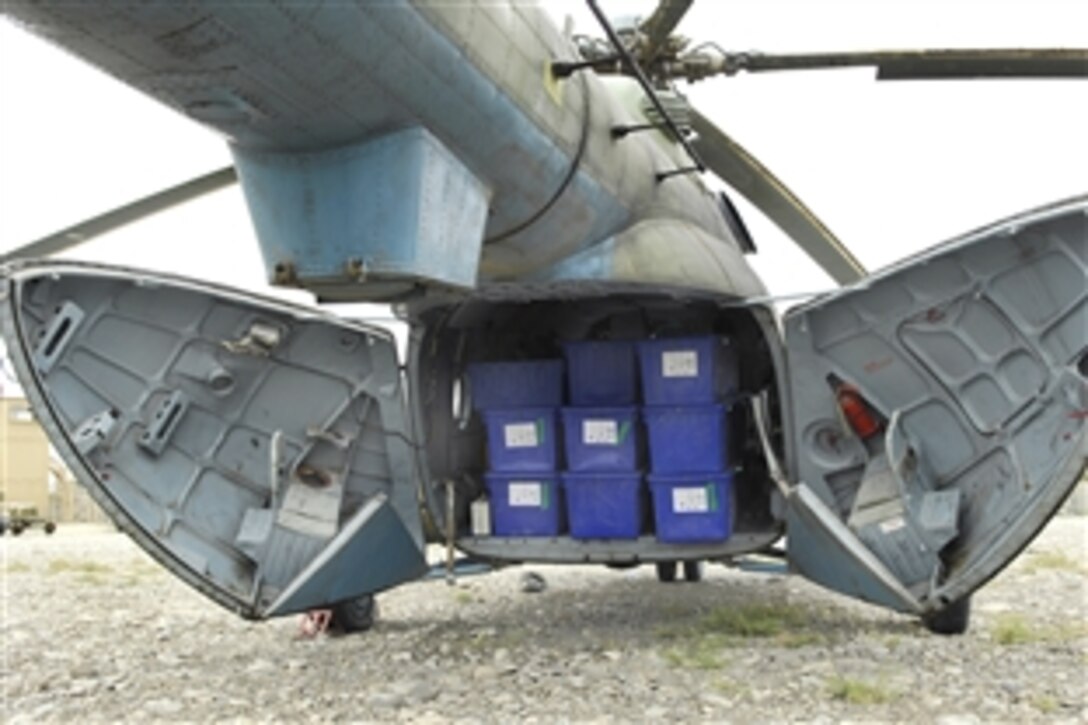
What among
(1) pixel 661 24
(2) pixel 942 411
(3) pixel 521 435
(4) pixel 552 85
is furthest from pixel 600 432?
(1) pixel 661 24

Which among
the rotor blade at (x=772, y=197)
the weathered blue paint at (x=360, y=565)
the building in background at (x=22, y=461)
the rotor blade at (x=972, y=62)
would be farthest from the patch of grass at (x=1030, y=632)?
the building in background at (x=22, y=461)

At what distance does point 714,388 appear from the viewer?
577cm

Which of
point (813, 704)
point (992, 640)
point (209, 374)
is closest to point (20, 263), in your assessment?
point (209, 374)

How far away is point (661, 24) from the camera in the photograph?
229 inches

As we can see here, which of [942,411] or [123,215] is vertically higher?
[123,215]

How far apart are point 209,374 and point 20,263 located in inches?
41.9

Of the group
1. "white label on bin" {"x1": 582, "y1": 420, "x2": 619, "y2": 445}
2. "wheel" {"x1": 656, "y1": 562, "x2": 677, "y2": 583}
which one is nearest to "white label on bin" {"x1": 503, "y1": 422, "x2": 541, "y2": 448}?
"white label on bin" {"x1": 582, "y1": 420, "x2": 619, "y2": 445}

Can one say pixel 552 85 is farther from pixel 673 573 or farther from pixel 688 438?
pixel 673 573

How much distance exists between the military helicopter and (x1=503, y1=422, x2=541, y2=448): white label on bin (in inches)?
12.0

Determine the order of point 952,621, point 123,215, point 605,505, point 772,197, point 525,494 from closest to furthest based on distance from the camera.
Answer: point 123,215, point 952,621, point 605,505, point 525,494, point 772,197

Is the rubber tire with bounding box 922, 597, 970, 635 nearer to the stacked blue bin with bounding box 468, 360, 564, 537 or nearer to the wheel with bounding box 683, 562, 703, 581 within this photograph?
the stacked blue bin with bounding box 468, 360, 564, 537

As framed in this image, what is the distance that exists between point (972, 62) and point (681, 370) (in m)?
2.15

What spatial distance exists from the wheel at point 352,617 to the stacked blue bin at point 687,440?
198 cm

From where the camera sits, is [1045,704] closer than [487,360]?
Yes
